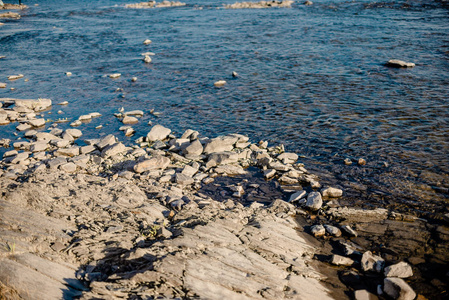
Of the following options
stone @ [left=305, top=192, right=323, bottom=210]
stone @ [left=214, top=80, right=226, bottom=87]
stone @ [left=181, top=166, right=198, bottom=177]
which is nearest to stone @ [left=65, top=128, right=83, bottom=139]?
stone @ [left=181, top=166, right=198, bottom=177]

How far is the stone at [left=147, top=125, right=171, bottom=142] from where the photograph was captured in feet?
34.8

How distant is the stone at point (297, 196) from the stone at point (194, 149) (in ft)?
11.3

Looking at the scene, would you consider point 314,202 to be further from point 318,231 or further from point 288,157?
point 288,157

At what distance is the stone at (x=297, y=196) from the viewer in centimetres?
742

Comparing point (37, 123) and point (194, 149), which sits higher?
point (37, 123)

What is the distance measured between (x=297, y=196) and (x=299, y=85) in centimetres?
863

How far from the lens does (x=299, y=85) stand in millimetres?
14805

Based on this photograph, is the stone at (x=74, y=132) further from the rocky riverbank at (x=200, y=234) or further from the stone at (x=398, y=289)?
the stone at (x=398, y=289)

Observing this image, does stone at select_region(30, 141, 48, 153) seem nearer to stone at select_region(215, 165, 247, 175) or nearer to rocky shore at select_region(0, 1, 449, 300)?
rocky shore at select_region(0, 1, 449, 300)

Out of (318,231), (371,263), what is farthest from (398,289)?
(318,231)

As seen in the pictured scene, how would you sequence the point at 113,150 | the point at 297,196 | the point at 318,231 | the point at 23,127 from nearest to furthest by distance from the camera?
the point at 318,231 → the point at 297,196 → the point at 113,150 → the point at 23,127

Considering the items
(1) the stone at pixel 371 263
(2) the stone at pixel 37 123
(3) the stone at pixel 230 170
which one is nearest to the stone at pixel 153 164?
(3) the stone at pixel 230 170

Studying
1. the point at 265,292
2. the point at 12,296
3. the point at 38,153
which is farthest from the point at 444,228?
the point at 38,153

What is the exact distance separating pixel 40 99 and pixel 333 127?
1237 cm
